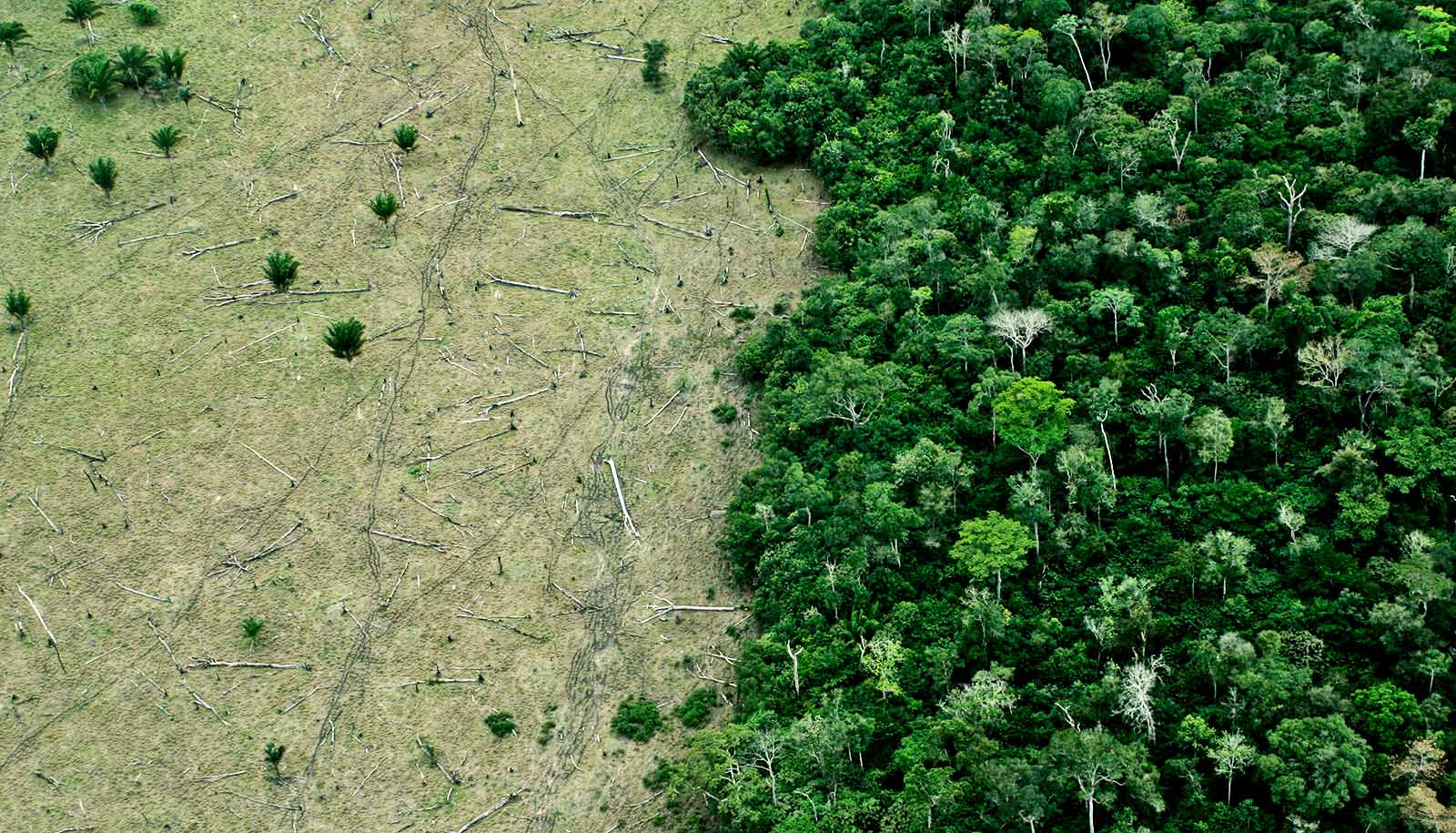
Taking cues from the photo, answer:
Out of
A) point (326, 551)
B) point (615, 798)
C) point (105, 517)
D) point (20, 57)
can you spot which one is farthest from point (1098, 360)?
point (20, 57)

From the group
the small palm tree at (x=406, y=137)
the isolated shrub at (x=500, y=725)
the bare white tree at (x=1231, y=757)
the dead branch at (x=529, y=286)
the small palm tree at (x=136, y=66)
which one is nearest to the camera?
the bare white tree at (x=1231, y=757)

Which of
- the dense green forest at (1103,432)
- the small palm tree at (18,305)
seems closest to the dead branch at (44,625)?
the small palm tree at (18,305)

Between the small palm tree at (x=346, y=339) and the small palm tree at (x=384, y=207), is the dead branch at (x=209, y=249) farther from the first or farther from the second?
the small palm tree at (x=346, y=339)

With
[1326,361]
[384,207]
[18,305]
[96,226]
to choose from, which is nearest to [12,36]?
[96,226]

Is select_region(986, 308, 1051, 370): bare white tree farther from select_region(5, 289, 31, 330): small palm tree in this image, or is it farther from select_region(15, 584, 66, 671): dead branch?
select_region(5, 289, 31, 330): small palm tree

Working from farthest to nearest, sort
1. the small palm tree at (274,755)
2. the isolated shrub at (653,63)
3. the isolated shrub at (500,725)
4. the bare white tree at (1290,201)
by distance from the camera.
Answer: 1. the isolated shrub at (653,63)
2. the bare white tree at (1290,201)
3. the isolated shrub at (500,725)
4. the small palm tree at (274,755)
